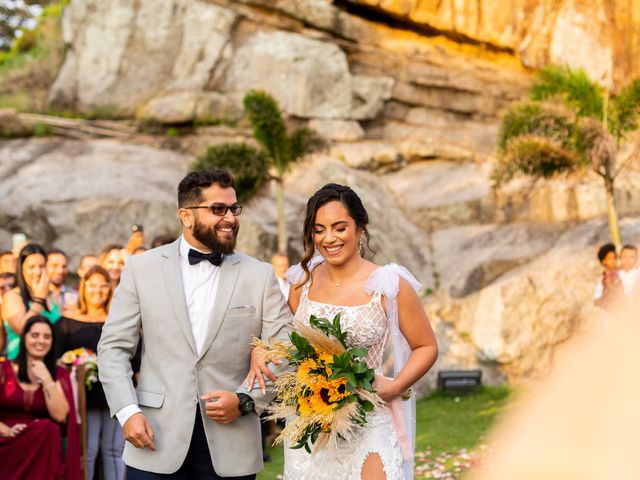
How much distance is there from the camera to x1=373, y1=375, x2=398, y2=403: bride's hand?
13.9 feet

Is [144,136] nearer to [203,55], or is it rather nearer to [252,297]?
[203,55]

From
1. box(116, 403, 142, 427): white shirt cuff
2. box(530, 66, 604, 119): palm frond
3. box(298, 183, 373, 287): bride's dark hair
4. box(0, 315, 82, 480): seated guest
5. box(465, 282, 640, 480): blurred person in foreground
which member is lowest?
box(0, 315, 82, 480): seated guest

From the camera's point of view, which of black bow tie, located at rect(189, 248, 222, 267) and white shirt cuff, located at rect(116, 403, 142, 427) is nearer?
white shirt cuff, located at rect(116, 403, 142, 427)

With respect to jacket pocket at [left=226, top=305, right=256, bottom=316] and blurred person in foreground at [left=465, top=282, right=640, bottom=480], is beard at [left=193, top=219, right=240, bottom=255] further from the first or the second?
blurred person in foreground at [left=465, top=282, right=640, bottom=480]

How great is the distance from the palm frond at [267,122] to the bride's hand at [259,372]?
507 inches

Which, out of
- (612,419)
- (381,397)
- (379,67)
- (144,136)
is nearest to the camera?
(612,419)

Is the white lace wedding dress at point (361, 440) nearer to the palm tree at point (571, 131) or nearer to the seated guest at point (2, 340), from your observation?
the seated guest at point (2, 340)

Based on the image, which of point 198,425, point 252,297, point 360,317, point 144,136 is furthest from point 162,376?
Result: point 144,136

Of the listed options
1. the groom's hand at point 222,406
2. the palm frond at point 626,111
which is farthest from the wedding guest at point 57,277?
the palm frond at point 626,111

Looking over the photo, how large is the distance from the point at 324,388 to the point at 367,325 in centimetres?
42

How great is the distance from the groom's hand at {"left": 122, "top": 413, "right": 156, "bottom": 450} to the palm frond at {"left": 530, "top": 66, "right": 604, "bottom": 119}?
42.2 ft

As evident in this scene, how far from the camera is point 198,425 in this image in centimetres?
448

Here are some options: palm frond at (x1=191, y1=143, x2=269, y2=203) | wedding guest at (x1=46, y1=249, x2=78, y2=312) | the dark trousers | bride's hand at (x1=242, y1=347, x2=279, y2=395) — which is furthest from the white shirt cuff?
palm frond at (x1=191, y1=143, x2=269, y2=203)

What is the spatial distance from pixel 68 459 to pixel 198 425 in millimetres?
2727
